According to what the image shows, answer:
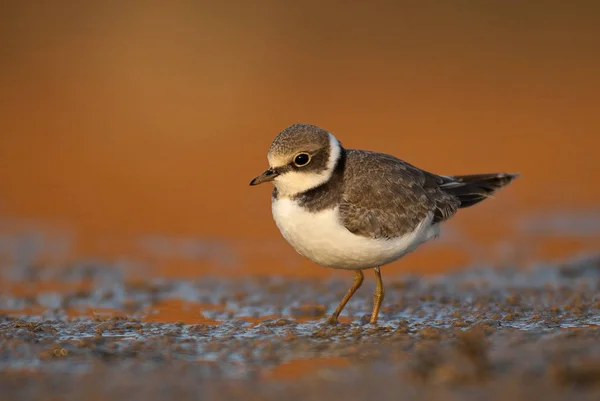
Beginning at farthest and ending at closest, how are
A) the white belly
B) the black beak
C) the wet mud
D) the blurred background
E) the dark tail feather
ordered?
the blurred background, the dark tail feather, the black beak, the white belly, the wet mud

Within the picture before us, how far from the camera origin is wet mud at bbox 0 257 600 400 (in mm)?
5027

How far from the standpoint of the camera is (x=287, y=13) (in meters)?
22.0

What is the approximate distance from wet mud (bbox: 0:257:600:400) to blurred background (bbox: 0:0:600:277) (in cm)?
102

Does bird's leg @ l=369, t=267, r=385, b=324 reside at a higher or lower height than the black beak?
lower

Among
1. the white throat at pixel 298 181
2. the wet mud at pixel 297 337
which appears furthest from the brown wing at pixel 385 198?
the wet mud at pixel 297 337

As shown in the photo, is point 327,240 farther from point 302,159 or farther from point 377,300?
point 377,300

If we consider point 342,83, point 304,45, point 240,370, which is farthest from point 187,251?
point 304,45

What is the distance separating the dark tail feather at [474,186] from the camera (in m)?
8.30

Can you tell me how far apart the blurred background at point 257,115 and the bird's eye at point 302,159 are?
3.17 m

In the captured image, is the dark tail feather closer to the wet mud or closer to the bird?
the bird

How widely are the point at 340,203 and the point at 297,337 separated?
1117 mm

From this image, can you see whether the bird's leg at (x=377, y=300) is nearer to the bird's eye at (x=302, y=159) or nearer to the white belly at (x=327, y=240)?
the white belly at (x=327, y=240)

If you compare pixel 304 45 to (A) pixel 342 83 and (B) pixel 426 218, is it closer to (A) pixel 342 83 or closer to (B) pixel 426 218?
(A) pixel 342 83

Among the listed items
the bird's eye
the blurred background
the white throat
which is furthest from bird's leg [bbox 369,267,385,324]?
the blurred background
